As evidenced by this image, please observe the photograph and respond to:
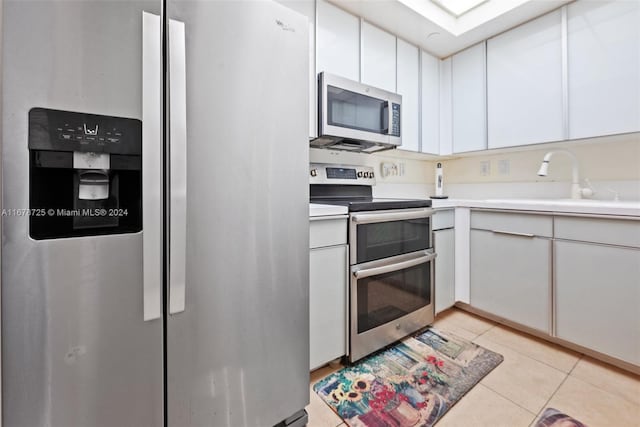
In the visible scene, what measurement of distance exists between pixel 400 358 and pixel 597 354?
42.0 inches

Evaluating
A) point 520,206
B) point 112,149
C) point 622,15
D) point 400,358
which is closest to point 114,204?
point 112,149

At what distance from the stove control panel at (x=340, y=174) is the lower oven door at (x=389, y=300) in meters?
0.67

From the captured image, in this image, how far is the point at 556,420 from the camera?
1.16 meters

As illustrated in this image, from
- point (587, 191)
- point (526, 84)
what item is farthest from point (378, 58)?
point (587, 191)

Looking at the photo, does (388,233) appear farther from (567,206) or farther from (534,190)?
(534,190)

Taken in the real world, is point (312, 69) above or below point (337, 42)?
below

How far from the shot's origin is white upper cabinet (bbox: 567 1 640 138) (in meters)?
1.60

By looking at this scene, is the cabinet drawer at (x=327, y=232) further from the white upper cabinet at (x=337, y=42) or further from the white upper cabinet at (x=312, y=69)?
the white upper cabinet at (x=337, y=42)

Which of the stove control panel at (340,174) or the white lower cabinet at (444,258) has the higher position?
the stove control panel at (340,174)

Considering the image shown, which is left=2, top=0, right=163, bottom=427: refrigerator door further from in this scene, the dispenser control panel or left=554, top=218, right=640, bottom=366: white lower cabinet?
left=554, top=218, right=640, bottom=366: white lower cabinet

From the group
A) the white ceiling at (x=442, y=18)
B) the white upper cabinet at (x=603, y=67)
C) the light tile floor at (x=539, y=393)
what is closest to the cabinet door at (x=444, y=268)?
the light tile floor at (x=539, y=393)

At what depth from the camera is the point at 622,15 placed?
1615 mm

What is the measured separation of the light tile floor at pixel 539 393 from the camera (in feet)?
3.88

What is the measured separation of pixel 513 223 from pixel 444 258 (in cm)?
49
